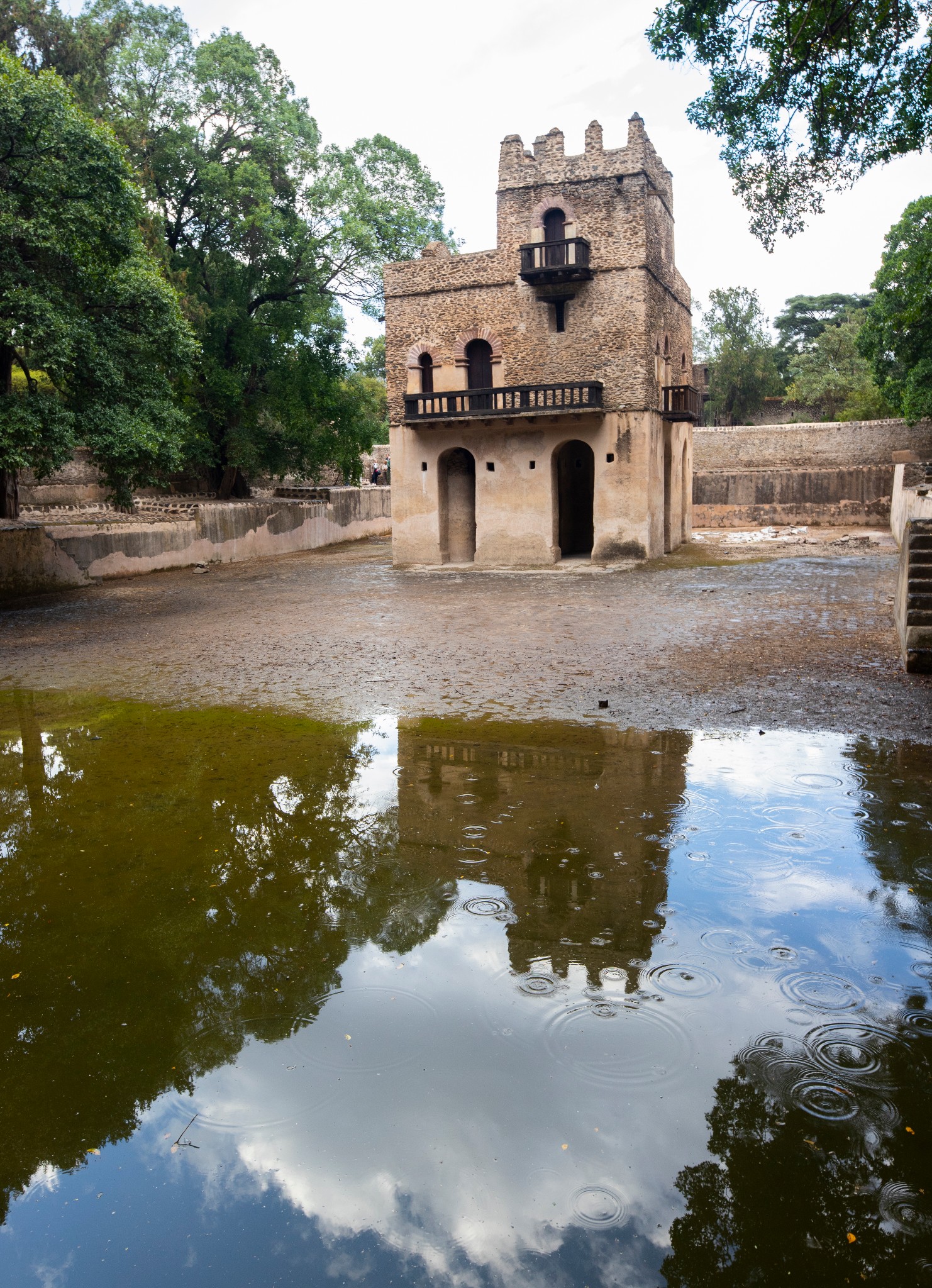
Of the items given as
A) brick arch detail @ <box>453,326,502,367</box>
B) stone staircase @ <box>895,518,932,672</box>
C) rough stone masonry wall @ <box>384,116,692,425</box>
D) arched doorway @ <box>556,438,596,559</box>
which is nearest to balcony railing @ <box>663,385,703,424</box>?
rough stone masonry wall @ <box>384,116,692,425</box>

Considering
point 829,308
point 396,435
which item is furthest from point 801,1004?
point 829,308

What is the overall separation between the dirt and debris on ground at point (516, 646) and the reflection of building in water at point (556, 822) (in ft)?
2.85

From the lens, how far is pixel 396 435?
23609mm

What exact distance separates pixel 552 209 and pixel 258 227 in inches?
415

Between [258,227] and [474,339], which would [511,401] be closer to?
[474,339]

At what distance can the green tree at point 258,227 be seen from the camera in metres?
25.8

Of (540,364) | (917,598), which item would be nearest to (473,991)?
(917,598)

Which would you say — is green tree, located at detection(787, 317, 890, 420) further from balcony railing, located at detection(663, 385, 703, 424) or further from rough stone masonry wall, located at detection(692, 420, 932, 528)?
balcony railing, located at detection(663, 385, 703, 424)

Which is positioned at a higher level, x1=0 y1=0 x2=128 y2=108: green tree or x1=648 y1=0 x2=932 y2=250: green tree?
x1=0 y1=0 x2=128 y2=108: green tree

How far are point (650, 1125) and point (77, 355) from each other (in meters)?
15.2

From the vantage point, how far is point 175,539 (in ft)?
78.4

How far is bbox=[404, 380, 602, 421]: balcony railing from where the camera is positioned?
2131cm

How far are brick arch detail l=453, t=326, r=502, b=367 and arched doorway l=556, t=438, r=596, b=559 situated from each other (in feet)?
14.0

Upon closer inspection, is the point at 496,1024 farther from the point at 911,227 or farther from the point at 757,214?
the point at 911,227
